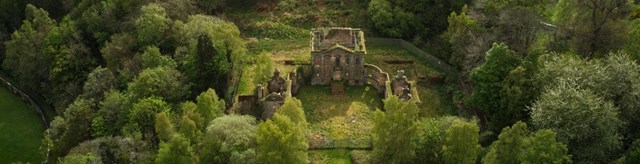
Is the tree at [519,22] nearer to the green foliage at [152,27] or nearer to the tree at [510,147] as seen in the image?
the tree at [510,147]

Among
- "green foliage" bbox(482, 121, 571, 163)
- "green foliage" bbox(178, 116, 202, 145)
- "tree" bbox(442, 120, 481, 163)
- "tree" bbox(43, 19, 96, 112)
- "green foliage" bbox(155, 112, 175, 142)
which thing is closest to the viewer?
"green foliage" bbox(482, 121, 571, 163)

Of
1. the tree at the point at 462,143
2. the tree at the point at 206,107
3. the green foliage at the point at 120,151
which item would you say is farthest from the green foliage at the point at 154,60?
the tree at the point at 462,143

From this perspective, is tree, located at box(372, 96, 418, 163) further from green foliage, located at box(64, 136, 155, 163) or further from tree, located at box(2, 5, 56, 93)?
tree, located at box(2, 5, 56, 93)

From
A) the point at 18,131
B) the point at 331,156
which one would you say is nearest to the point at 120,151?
the point at 331,156

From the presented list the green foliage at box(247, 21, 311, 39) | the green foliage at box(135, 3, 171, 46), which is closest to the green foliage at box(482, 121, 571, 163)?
the green foliage at box(135, 3, 171, 46)

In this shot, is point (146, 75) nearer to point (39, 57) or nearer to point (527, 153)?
point (39, 57)

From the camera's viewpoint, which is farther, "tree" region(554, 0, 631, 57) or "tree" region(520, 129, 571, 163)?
"tree" region(554, 0, 631, 57)

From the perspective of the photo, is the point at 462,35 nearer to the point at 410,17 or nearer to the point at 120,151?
the point at 410,17
